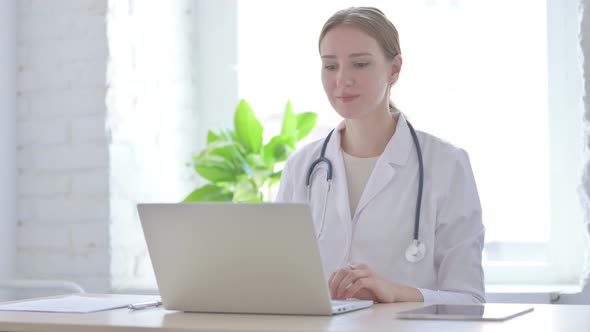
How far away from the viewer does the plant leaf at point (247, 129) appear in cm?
289

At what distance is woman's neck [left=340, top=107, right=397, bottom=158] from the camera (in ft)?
6.96

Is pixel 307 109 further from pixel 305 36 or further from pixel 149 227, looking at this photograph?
pixel 149 227

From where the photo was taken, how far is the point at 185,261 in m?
1.43

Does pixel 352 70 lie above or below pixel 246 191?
above

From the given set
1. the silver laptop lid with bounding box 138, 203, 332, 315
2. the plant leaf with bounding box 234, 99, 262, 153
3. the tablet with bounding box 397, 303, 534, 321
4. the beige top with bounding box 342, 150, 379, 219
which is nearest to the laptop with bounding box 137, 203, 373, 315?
the silver laptop lid with bounding box 138, 203, 332, 315

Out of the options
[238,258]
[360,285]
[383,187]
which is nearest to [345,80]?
[383,187]

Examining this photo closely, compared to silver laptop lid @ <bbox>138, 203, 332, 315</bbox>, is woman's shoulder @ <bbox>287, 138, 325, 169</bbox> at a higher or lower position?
higher

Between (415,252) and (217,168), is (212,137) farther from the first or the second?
(415,252)

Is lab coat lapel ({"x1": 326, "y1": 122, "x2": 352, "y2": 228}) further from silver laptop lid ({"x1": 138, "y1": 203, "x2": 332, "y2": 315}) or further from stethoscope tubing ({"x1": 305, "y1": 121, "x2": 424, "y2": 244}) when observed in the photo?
silver laptop lid ({"x1": 138, "y1": 203, "x2": 332, "y2": 315})

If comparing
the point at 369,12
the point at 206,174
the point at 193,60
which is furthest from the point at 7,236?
the point at 369,12

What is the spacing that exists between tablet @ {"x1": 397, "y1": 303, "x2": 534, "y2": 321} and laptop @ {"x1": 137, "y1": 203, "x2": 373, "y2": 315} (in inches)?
4.8

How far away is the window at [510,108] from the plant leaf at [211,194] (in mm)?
669

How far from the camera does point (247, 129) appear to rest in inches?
114

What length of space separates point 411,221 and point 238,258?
2.27ft
